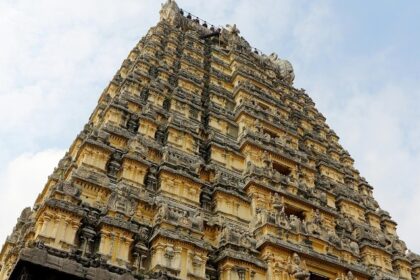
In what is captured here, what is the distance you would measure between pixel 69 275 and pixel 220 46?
2265 cm

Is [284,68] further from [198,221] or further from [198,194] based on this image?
[198,221]

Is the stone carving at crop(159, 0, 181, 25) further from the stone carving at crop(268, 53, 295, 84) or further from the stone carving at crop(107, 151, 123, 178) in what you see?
the stone carving at crop(107, 151, 123, 178)

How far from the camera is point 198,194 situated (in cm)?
1683

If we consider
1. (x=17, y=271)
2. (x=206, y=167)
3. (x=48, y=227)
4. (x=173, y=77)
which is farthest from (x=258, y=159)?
(x=17, y=271)

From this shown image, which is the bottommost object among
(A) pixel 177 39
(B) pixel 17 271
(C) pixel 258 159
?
(B) pixel 17 271

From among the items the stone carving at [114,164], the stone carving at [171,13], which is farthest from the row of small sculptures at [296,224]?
the stone carving at [171,13]

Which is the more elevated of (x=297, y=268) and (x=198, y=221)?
(x=198, y=221)

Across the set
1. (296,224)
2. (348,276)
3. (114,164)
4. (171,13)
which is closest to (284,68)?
(171,13)

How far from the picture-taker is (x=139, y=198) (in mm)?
14984

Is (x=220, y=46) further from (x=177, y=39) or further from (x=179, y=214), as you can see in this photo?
(x=179, y=214)

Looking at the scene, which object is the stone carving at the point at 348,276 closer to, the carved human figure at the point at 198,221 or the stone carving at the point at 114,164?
the carved human figure at the point at 198,221

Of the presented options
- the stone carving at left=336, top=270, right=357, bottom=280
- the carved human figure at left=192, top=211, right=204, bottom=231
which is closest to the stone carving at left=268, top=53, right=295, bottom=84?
the stone carving at left=336, top=270, right=357, bottom=280

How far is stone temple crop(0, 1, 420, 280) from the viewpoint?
1308 centimetres

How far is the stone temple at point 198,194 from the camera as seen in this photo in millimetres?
13078
